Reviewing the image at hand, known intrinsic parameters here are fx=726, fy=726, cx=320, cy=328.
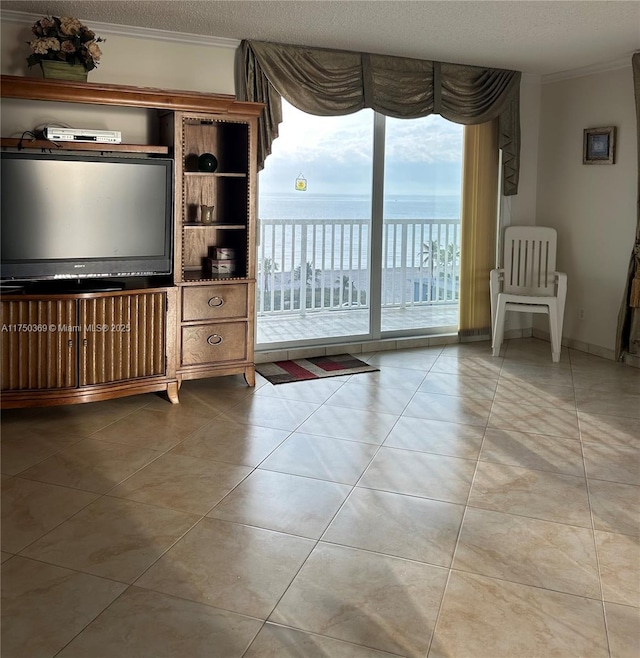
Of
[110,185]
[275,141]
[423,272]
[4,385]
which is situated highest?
[275,141]

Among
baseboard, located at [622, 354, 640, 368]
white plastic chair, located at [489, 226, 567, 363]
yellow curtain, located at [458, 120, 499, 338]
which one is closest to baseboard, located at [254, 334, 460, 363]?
yellow curtain, located at [458, 120, 499, 338]

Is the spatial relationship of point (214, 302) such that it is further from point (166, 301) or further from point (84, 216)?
point (84, 216)

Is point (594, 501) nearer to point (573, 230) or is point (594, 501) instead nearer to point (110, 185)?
point (110, 185)

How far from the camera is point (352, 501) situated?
10.0 ft

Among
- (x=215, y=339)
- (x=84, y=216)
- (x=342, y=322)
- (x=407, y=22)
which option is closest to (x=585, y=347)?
(x=342, y=322)

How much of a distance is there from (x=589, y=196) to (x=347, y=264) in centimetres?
203

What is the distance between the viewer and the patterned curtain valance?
4969mm

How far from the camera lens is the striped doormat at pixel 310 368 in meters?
5.05

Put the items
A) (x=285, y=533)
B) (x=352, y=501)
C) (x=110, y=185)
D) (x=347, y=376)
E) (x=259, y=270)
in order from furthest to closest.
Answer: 1. (x=259, y=270)
2. (x=347, y=376)
3. (x=110, y=185)
4. (x=352, y=501)
5. (x=285, y=533)

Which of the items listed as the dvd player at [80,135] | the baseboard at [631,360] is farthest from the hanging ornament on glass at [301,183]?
the baseboard at [631,360]

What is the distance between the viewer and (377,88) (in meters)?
5.37

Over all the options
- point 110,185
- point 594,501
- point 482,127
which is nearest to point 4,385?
point 110,185

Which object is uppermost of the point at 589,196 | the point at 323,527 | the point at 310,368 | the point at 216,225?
the point at 589,196

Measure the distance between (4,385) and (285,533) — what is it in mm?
1992
